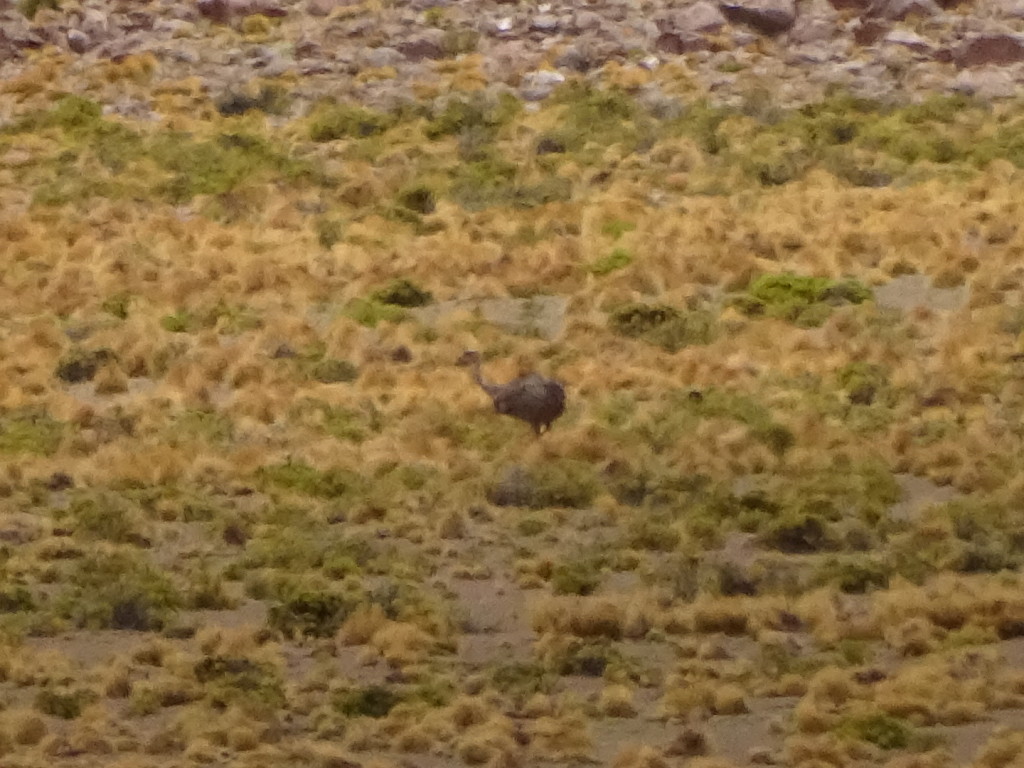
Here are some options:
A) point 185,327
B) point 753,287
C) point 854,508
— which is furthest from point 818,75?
point 854,508

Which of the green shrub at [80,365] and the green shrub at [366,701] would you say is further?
the green shrub at [80,365]

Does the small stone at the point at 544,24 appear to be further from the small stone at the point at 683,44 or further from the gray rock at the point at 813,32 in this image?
the gray rock at the point at 813,32

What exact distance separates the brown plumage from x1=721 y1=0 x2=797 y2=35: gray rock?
20.5m

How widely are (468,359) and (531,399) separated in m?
2.49

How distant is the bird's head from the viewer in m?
22.5

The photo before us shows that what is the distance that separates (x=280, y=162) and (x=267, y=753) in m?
22.9

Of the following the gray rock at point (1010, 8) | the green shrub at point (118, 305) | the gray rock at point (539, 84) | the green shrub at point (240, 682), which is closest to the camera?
the green shrub at point (240, 682)

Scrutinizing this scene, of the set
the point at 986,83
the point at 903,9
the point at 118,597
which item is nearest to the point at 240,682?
the point at 118,597

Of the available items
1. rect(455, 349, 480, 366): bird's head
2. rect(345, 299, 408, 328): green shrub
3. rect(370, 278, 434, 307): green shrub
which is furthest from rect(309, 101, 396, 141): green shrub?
rect(455, 349, 480, 366): bird's head

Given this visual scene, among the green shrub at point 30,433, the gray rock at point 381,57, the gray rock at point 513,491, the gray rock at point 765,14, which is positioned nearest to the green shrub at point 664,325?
the gray rock at point 513,491

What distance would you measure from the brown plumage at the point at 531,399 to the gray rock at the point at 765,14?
20.5 metres

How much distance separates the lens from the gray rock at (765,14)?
40.1 m

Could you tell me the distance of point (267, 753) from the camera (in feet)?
40.4

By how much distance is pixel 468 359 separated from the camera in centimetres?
2277
